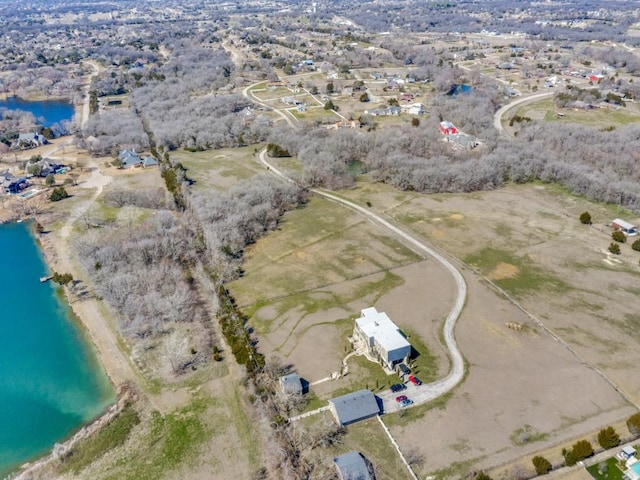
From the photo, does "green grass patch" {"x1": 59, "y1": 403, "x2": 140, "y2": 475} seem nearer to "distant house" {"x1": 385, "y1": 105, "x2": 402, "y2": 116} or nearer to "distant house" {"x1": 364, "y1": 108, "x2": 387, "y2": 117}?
"distant house" {"x1": 364, "y1": 108, "x2": 387, "y2": 117}

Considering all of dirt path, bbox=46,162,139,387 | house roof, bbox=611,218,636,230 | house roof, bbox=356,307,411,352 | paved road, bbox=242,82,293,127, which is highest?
house roof, bbox=356,307,411,352

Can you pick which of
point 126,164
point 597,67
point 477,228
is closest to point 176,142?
point 126,164

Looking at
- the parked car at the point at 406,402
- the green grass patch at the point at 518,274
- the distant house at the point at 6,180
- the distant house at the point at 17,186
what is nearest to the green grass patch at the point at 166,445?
the parked car at the point at 406,402

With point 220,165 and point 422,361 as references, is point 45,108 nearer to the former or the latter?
point 220,165

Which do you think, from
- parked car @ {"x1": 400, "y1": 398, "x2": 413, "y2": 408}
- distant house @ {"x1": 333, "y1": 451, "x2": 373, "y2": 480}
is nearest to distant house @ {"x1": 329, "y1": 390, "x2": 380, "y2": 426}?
parked car @ {"x1": 400, "y1": 398, "x2": 413, "y2": 408}

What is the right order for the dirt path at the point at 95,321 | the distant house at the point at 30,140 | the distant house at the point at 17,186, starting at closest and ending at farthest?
the dirt path at the point at 95,321, the distant house at the point at 17,186, the distant house at the point at 30,140

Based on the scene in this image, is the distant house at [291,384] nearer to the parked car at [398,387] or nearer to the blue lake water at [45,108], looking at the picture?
the parked car at [398,387]

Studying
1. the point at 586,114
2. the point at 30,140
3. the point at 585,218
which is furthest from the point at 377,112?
the point at 30,140
